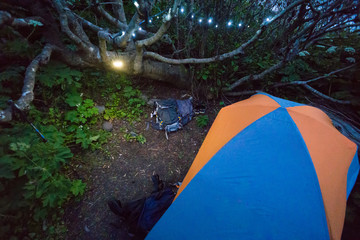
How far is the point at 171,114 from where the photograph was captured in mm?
4312

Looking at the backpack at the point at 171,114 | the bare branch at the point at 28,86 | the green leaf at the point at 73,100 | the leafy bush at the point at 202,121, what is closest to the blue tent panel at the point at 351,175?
the leafy bush at the point at 202,121

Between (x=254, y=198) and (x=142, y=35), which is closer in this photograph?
(x=254, y=198)

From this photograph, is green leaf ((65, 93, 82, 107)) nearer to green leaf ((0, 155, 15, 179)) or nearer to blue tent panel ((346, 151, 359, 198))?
green leaf ((0, 155, 15, 179))

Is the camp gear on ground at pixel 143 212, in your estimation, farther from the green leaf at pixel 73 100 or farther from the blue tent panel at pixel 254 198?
the green leaf at pixel 73 100

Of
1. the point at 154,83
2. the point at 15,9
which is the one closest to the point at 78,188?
the point at 154,83

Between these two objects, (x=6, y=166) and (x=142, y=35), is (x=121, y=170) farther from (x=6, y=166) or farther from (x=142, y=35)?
(x=142, y=35)

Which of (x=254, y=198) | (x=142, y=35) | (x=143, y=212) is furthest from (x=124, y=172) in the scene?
(x=142, y=35)

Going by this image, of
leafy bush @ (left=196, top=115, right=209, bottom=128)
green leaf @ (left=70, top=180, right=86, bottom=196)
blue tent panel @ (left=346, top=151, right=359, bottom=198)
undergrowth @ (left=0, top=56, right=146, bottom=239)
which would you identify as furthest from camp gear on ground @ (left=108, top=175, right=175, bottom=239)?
blue tent panel @ (left=346, top=151, right=359, bottom=198)

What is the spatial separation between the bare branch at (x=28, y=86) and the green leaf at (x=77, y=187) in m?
1.46

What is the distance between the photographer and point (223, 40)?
15.6ft

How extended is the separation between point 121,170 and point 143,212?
1.27 metres

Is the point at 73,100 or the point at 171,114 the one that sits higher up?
the point at 73,100

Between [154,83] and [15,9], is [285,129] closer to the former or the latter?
[154,83]

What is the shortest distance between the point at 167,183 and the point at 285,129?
7.97ft
